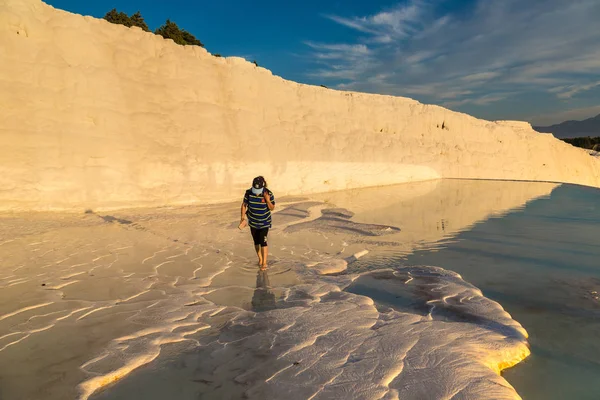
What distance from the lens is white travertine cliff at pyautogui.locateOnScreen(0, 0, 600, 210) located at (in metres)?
11.8

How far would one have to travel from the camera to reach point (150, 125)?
1433cm

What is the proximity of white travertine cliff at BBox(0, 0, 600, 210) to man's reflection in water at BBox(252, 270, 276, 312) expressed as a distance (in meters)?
8.77

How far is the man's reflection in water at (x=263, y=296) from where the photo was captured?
4.33 m

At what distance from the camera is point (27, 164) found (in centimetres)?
1137

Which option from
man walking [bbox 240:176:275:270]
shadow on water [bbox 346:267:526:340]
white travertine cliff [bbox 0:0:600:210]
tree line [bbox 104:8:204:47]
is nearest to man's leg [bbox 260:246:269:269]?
man walking [bbox 240:176:275:270]

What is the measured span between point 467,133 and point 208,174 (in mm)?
22249

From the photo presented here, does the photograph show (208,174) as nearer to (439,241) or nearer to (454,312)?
(439,241)

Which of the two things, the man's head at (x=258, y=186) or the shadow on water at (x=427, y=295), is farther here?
the man's head at (x=258, y=186)

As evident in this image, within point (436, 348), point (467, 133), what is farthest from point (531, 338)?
point (467, 133)

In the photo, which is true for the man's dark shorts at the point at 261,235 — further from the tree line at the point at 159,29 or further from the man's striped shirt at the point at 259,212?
the tree line at the point at 159,29

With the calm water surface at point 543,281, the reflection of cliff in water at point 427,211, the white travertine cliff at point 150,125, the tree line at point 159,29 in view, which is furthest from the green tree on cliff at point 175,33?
the calm water surface at point 543,281

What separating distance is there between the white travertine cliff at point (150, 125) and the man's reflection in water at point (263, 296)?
8.77 metres

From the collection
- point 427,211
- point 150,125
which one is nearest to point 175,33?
point 150,125

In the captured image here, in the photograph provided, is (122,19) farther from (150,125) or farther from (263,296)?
(263,296)
